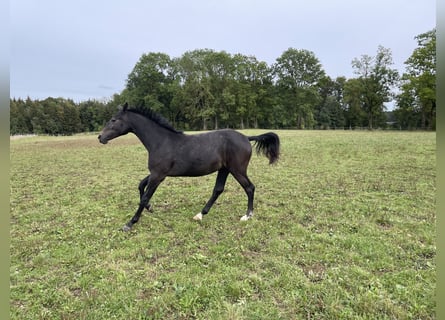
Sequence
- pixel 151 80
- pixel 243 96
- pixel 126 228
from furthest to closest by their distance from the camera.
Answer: pixel 151 80, pixel 243 96, pixel 126 228

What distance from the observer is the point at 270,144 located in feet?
17.7

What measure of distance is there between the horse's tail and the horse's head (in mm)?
2598

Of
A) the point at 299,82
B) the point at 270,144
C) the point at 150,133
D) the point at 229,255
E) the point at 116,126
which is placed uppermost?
the point at 299,82

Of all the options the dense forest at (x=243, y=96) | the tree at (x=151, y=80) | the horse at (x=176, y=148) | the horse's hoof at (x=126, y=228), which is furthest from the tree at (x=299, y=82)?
the horse's hoof at (x=126, y=228)

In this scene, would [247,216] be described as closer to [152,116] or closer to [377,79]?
[152,116]

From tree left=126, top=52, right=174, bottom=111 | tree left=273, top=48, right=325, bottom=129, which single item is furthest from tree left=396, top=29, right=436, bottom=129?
tree left=126, top=52, right=174, bottom=111

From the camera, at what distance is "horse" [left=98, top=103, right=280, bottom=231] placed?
4.68 m

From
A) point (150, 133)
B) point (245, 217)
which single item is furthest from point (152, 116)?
point (245, 217)

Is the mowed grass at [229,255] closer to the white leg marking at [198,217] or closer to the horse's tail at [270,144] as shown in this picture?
the white leg marking at [198,217]

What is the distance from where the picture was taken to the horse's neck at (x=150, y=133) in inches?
188

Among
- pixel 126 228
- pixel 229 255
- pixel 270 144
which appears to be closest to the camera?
pixel 229 255

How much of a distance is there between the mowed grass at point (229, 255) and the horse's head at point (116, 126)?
63.5 inches

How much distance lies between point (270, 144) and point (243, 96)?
42.4 meters

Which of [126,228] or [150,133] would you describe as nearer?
[126,228]
